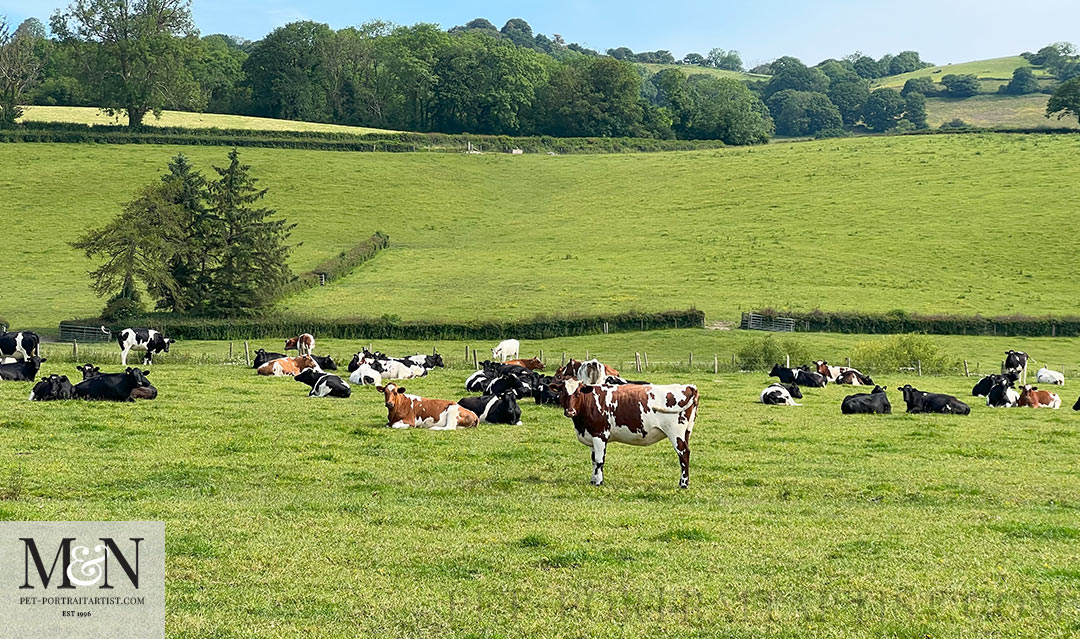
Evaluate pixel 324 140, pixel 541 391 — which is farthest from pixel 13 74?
pixel 541 391

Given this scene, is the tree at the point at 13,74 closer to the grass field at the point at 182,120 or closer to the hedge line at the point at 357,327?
the grass field at the point at 182,120

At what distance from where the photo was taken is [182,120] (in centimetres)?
12888

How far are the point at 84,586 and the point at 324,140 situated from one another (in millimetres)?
110736

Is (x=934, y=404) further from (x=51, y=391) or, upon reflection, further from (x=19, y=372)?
(x=19, y=372)

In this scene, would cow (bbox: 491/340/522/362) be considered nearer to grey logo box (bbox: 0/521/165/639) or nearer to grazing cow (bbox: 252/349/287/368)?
grazing cow (bbox: 252/349/287/368)

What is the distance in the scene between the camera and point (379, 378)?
3338 cm

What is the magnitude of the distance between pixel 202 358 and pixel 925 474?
2808cm

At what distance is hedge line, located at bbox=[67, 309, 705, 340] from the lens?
167 ft

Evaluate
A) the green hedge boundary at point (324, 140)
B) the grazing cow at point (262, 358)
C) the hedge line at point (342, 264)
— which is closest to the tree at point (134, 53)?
the green hedge boundary at point (324, 140)

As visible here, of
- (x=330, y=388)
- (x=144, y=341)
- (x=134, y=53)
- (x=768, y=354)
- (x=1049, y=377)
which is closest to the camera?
(x=330, y=388)

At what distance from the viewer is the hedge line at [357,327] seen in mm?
50781

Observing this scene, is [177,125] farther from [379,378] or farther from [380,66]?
[379,378]

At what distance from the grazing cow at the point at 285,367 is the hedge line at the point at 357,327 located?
48.5ft

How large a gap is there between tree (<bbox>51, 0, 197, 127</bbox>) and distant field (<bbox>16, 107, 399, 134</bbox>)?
474 cm
